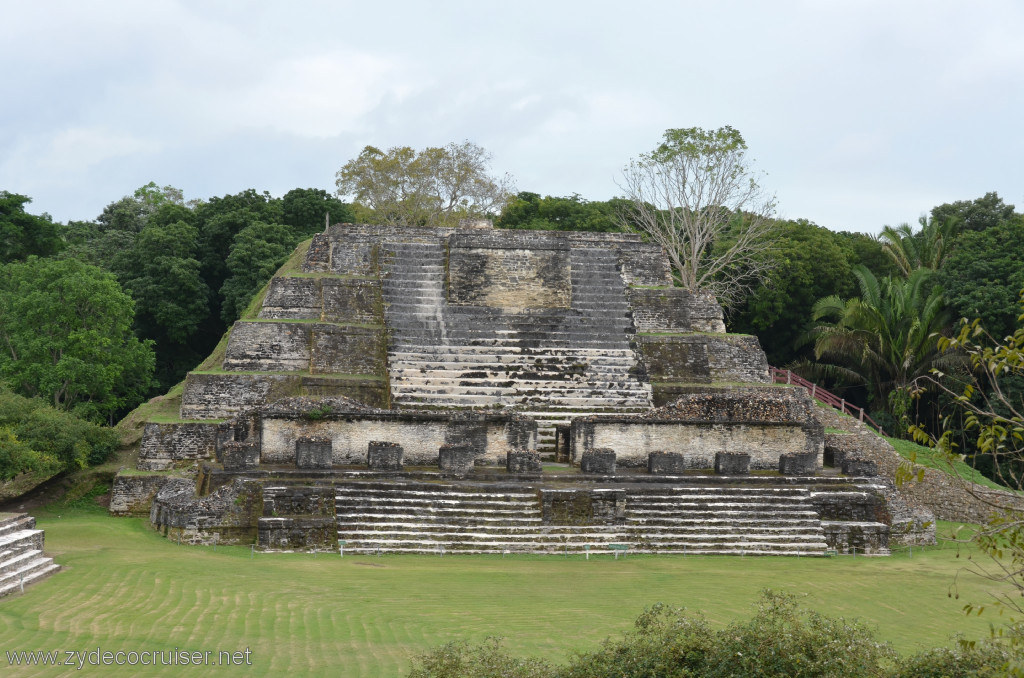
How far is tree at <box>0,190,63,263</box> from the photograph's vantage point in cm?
2756

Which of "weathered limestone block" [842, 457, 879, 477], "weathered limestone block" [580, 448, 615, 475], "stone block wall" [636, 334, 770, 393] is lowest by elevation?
"weathered limestone block" [842, 457, 879, 477]

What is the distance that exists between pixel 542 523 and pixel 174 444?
642cm

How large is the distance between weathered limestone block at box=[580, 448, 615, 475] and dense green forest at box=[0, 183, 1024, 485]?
334 inches

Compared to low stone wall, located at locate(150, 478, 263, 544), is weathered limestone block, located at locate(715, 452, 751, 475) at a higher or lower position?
higher

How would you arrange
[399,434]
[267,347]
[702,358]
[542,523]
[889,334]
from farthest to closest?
[889,334] < [702,358] < [267,347] < [399,434] < [542,523]

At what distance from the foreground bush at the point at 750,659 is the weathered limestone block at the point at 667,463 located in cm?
768

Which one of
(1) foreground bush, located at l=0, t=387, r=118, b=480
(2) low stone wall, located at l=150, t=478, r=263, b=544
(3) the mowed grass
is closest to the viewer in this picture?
(3) the mowed grass

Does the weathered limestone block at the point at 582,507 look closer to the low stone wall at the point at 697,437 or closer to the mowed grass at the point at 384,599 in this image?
the mowed grass at the point at 384,599

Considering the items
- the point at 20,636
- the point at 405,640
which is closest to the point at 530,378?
the point at 405,640

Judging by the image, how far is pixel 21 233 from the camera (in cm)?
2781

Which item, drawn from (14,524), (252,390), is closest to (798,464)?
(252,390)

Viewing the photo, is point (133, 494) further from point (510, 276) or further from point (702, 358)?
point (702, 358)

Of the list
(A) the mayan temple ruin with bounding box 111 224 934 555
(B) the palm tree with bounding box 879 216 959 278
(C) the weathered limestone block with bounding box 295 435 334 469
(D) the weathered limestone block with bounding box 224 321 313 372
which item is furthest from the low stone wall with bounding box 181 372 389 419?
(B) the palm tree with bounding box 879 216 959 278

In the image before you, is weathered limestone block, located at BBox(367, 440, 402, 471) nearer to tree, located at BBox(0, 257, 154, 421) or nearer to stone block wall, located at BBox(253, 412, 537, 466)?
stone block wall, located at BBox(253, 412, 537, 466)
